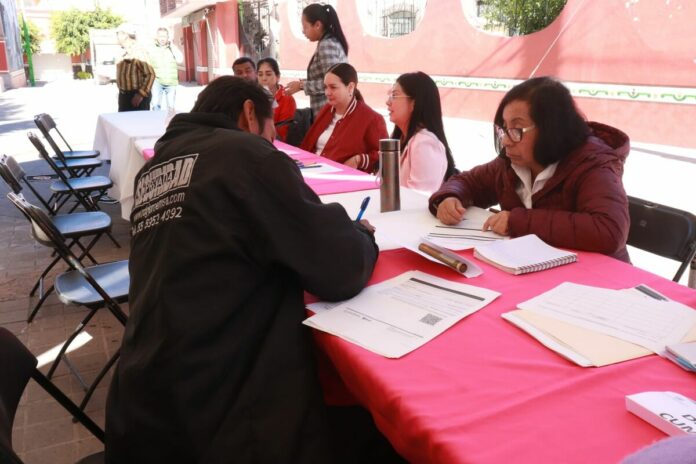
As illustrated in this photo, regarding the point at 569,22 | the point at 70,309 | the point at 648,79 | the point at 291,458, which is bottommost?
the point at 70,309

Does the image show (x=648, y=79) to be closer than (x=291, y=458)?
No

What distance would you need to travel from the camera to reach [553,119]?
1.88m

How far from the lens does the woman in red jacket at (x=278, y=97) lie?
16.9 feet

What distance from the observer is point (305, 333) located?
1.28 metres

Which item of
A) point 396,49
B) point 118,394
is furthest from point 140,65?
point 118,394

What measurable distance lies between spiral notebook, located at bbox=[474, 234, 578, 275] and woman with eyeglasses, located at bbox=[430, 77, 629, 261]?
8 cm

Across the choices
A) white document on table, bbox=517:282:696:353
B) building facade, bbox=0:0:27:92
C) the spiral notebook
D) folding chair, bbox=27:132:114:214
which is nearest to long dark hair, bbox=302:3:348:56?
folding chair, bbox=27:132:114:214

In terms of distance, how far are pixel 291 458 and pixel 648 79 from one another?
7.50m

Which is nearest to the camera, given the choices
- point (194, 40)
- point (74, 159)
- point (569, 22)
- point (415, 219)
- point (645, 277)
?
point (645, 277)

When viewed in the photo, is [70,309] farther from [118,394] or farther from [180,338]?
[180,338]

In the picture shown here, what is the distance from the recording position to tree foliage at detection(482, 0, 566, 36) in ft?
27.7

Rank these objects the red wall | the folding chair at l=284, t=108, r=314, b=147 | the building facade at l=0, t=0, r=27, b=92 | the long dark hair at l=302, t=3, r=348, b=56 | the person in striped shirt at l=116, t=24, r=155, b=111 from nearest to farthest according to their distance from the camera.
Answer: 1. the long dark hair at l=302, t=3, r=348, b=56
2. the folding chair at l=284, t=108, r=314, b=147
3. the red wall
4. the person in striped shirt at l=116, t=24, r=155, b=111
5. the building facade at l=0, t=0, r=27, b=92

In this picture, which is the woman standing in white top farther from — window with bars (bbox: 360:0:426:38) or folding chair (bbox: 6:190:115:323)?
window with bars (bbox: 360:0:426:38)

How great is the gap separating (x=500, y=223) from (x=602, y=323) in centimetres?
69
